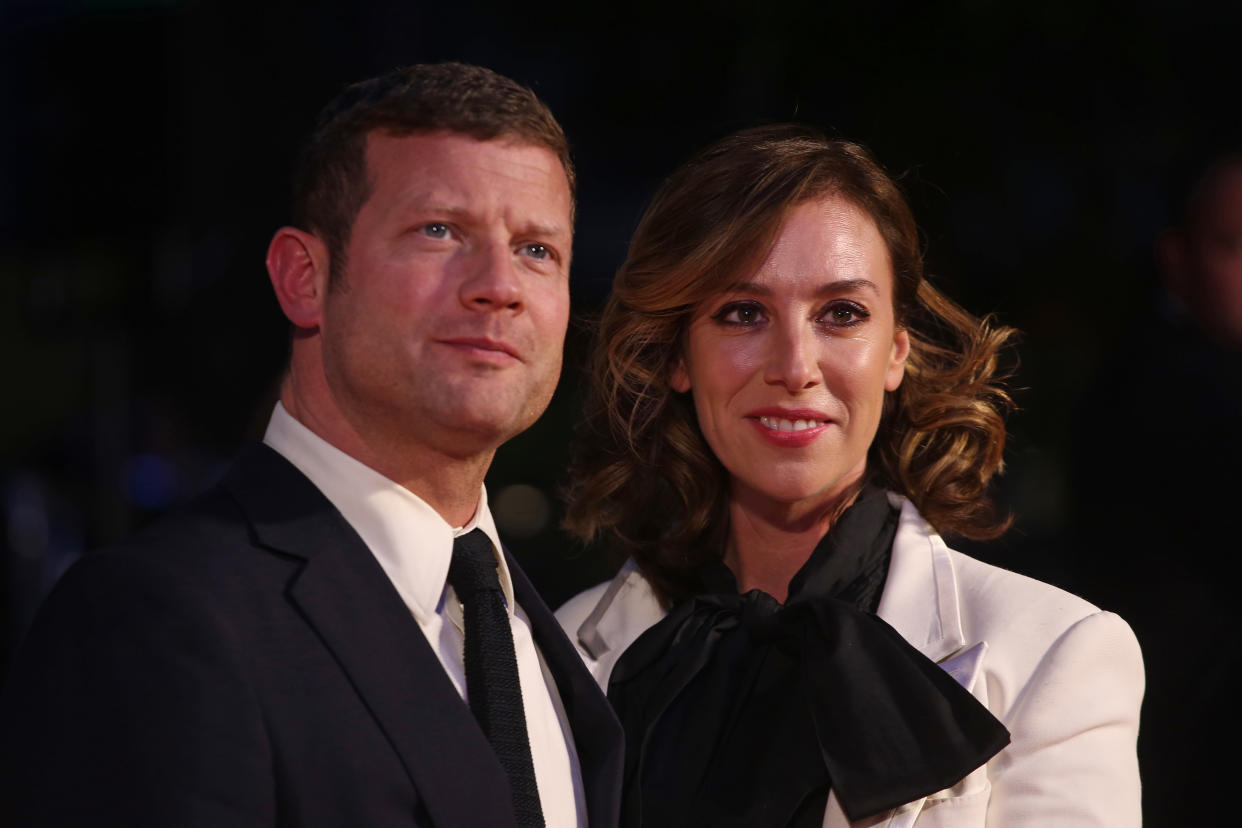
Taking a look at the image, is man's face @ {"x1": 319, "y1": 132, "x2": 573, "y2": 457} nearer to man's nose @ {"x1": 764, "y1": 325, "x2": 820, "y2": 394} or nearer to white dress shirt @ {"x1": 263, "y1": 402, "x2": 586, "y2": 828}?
white dress shirt @ {"x1": 263, "y1": 402, "x2": 586, "y2": 828}

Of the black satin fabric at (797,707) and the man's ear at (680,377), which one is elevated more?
the man's ear at (680,377)

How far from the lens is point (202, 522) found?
1.75 meters

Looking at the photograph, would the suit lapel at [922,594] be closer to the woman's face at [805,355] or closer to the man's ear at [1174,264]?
the woman's face at [805,355]

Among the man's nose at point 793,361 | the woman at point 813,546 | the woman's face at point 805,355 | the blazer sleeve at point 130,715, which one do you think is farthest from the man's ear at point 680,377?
the blazer sleeve at point 130,715

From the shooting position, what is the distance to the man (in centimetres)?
150

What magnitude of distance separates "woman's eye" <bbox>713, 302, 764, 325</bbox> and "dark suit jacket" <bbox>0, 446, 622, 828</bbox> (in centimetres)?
Answer: 96

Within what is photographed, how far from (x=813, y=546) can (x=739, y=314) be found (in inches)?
18.5

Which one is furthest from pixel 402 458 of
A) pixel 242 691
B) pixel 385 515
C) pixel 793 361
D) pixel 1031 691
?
pixel 1031 691

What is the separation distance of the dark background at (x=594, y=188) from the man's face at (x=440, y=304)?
1.35m

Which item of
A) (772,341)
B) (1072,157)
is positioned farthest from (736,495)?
(1072,157)

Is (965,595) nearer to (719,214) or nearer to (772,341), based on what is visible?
(772,341)

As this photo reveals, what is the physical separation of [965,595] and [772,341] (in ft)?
1.84

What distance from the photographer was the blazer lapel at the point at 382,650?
1.67 meters

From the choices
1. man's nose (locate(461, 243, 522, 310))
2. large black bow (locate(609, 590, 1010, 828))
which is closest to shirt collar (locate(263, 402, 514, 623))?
man's nose (locate(461, 243, 522, 310))
